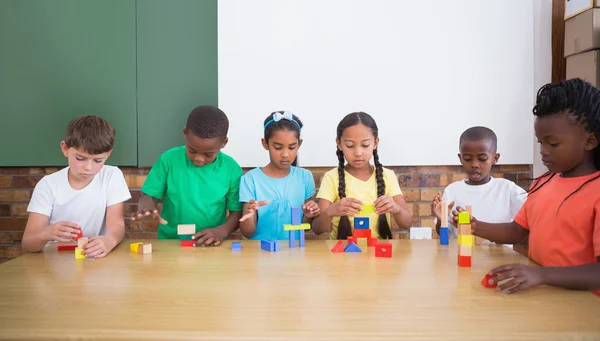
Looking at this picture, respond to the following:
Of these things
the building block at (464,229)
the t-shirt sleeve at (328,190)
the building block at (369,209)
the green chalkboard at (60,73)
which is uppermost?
the green chalkboard at (60,73)

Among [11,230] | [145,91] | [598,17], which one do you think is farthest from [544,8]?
[11,230]

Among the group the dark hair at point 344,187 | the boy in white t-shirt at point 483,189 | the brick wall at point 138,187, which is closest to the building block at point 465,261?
the dark hair at point 344,187

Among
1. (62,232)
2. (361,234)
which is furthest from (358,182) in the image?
(62,232)

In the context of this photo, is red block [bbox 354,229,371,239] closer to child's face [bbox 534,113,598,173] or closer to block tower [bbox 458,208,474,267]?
block tower [bbox 458,208,474,267]

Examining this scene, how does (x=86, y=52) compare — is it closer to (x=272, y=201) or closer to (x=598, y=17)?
(x=272, y=201)

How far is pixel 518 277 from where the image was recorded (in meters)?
1.33

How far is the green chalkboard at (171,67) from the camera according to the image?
11.0 feet

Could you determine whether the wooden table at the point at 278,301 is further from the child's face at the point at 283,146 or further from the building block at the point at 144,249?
the child's face at the point at 283,146

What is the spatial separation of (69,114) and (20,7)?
0.79m

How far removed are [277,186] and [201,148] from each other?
1.54 ft

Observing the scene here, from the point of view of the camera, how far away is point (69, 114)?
3357mm

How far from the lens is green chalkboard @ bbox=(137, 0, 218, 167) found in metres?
3.34

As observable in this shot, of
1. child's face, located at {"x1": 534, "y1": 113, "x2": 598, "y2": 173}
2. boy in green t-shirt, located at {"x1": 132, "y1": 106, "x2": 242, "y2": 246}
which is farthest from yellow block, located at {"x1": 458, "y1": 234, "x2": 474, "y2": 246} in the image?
boy in green t-shirt, located at {"x1": 132, "y1": 106, "x2": 242, "y2": 246}

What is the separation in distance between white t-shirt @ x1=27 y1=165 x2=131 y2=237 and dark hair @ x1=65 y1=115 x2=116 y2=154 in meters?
0.21
